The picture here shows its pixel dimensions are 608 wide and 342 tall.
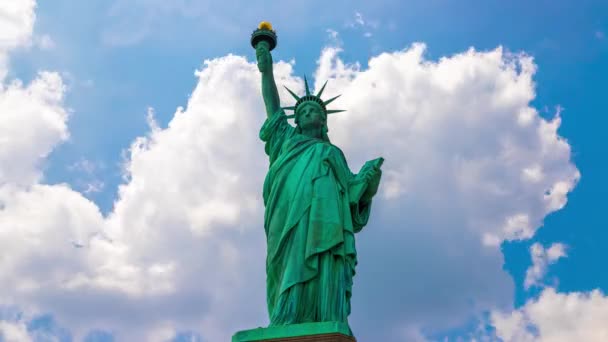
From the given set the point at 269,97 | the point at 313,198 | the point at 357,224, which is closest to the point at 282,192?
the point at 313,198

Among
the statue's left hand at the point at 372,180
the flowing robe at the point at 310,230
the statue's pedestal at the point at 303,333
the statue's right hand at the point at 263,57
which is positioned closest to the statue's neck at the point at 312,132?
the flowing robe at the point at 310,230

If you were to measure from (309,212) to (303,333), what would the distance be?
239 cm

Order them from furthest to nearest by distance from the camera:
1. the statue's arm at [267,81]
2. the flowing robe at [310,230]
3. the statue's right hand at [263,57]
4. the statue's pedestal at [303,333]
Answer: the statue's right hand at [263,57], the statue's arm at [267,81], the flowing robe at [310,230], the statue's pedestal at [303,333]

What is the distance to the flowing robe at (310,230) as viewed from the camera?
11938 mm

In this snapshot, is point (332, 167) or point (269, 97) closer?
point (332, 167)

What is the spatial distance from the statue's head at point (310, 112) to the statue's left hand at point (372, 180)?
1.45 m

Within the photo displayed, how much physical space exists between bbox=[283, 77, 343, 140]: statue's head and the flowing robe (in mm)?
428

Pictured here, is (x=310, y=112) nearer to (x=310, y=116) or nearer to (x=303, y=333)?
(x=310, y=116)

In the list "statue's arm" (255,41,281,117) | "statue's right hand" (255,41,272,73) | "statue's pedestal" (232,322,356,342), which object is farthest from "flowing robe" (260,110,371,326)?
"statue's right hand" (255,41,272,73)

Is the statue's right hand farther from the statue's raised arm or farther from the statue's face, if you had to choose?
the statue's face

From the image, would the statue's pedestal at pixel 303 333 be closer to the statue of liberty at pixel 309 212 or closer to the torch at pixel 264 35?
the statue of liberty at pixel 309 212

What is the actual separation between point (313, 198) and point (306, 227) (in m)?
0.58

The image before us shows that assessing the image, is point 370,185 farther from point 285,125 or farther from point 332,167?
point 285,125

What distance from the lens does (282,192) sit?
13.3 m
